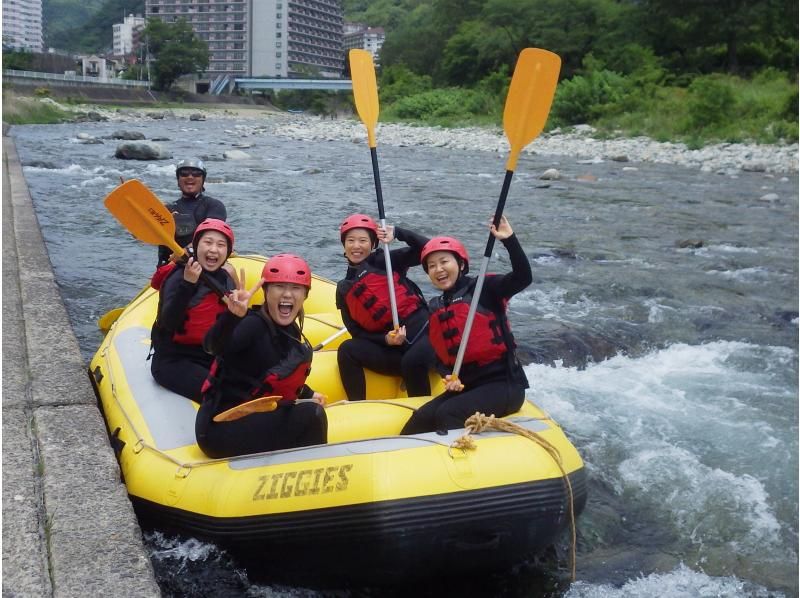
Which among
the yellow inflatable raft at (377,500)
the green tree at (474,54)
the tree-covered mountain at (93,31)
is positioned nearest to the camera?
the yellow inflatable raft at (377,500)

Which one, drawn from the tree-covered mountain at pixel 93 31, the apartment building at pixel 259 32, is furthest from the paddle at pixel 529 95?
the tree-covered mountain at pixel 93 31

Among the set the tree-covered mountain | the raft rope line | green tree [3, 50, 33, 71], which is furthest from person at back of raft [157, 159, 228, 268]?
the tree-covered mountain

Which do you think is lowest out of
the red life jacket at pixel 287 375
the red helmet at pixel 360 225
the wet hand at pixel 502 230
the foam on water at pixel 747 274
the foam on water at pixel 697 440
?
the foam on water at pixel 697 440

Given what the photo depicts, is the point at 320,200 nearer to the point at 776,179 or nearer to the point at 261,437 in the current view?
the point at 776,179

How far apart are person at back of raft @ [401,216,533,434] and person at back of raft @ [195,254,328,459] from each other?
20.5 inches

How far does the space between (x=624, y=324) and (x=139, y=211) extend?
13.9ft

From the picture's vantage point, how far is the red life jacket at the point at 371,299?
414 centimetres

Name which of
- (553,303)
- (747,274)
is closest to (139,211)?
(553,303)

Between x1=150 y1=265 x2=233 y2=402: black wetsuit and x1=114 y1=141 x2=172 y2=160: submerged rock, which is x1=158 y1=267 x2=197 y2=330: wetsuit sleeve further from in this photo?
x1=114 y1=141 x2=172 y2=160: submerged rock

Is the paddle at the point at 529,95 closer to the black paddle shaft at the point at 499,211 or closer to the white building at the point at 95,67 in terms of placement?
the black paddle shaft at the point at 499,211

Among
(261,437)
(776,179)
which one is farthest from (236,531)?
(776,179)

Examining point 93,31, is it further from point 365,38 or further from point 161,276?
point 161,276

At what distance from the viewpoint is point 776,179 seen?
615 inches

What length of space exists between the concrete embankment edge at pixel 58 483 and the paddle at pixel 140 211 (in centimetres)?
83
